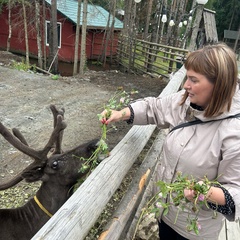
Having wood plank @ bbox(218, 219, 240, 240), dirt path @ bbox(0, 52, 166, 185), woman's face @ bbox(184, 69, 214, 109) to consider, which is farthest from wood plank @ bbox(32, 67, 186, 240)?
dirt path @ bbox(0, 52, 166, 185)

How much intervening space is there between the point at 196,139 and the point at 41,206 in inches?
62.4

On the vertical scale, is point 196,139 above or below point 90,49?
above

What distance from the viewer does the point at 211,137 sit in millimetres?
1701

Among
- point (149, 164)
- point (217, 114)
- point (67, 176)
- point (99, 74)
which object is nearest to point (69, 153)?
point (67, 176)

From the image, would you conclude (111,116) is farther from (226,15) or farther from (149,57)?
(226,15)

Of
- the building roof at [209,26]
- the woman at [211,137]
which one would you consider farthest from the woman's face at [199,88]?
the building roof at [209,26]

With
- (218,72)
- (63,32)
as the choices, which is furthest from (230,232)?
(63,32)

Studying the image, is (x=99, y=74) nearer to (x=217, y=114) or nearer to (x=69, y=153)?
(x=69, y=153)

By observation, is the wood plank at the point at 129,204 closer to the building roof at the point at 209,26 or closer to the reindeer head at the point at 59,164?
the reindeer head at the point at 59,164

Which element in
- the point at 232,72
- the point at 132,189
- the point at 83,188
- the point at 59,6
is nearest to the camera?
the point at 232,72

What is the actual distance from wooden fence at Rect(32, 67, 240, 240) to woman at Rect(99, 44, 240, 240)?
0.40 meters

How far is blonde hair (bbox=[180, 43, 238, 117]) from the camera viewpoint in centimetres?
161

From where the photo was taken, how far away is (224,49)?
166cm

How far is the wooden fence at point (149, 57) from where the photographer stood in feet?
40.4
